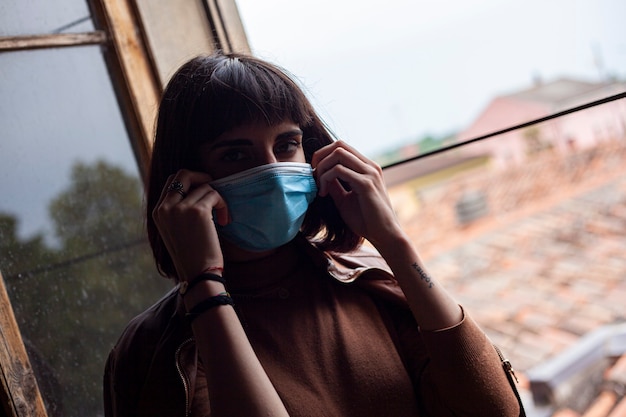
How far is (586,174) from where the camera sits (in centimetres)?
448

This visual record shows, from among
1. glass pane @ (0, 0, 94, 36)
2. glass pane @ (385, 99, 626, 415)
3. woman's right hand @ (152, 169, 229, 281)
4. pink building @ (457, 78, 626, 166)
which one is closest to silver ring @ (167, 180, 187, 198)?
woman's right hand @ (152, 169, 229, 281)

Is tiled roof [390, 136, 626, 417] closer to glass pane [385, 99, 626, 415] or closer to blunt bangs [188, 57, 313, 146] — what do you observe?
glass pane [385, 99, 626, 415]

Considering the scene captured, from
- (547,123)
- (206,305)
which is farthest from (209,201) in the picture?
(547,123)

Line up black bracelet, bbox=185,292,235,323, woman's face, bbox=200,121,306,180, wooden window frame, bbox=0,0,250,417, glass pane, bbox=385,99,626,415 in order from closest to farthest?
1. black bracelet, bbox=185,292,235,323
2. woman's face, bbox=200,121,306,180
3. wooden window frame, bbox=0,0,250,417
4. glass pane, bbox=385,99,626,415

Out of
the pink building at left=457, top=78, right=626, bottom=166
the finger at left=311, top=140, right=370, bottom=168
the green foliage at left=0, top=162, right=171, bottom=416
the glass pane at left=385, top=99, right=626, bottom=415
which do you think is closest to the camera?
the finger at left=311, top=140, right=370, bottom=168

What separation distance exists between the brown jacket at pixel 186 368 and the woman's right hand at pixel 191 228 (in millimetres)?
131

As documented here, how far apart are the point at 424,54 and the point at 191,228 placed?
99.6 inches

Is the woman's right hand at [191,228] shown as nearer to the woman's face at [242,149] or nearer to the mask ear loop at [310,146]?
the woman's face at [242,149]

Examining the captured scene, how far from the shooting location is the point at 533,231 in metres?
4.51

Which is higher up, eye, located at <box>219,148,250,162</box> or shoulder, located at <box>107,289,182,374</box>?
eye, located at <box>219,148,250,162</box>

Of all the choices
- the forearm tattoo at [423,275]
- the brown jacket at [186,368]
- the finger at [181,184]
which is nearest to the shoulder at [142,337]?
the brown jacket at [186,368]

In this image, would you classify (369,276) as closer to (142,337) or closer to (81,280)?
(142,337)

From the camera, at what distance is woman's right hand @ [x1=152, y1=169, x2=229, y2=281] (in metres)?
1.00

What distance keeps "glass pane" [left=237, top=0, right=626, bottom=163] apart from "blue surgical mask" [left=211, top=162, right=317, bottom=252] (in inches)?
10.3
